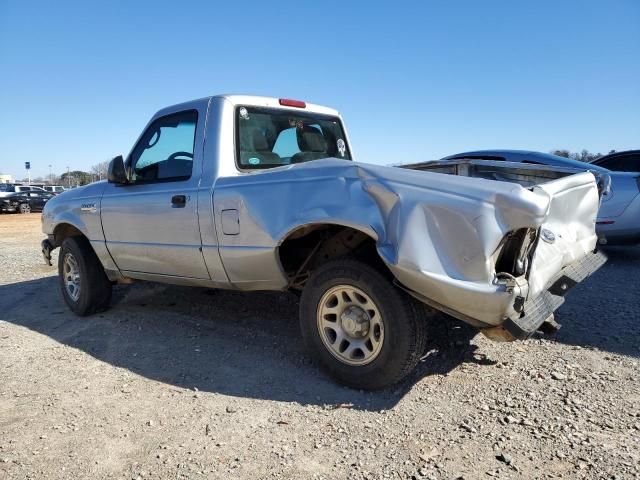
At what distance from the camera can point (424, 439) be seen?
8.45 feet

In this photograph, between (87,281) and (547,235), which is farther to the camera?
(87,281)

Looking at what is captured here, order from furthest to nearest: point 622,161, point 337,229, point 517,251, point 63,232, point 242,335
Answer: point 622,161 → point 63,232 → point 242,335 → point 337,229 → point 517,251

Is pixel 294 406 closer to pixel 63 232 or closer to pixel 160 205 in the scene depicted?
pixel 160 205

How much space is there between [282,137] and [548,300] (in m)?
2.47

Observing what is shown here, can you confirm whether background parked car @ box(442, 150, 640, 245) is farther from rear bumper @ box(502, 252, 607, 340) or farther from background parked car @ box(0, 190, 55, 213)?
background parked car @ box(0, 190, 55, 213)

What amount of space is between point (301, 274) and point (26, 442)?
1.96 m

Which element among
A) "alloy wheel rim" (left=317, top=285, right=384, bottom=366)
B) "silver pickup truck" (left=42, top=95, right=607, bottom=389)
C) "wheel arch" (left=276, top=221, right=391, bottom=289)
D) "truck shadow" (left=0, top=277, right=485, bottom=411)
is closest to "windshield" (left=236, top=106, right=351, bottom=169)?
"silver pickup truck" (left=42, top=95, right=607, bottom=389)

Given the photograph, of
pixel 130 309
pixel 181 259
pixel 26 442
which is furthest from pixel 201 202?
pixel 130 309

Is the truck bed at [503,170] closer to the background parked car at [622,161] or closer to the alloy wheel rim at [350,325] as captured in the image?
the alloy wheel rim at [350,325]

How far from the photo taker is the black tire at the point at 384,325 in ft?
9.52

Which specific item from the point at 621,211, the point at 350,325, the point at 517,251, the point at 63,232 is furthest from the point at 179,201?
the point at 621,211

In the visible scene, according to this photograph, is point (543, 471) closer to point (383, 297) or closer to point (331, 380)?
point (383, 297)

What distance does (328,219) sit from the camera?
3033 millimetres

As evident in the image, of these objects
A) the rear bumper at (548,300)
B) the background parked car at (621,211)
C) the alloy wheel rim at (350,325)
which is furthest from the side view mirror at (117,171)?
the background parked car at (621,211)
